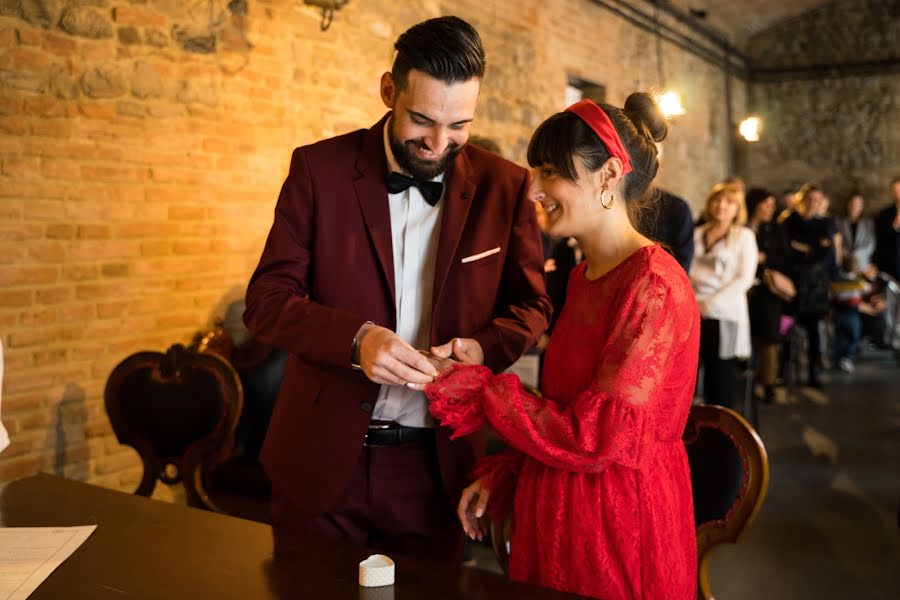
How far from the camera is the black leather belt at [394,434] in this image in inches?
88.3

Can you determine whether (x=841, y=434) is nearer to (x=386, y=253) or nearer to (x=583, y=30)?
(x=583, y=30)

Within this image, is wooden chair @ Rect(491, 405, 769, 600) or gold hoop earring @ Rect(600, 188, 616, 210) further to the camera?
wooden chair @ Rect(491, 405, 769, 600)

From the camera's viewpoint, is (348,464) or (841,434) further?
(841,434)

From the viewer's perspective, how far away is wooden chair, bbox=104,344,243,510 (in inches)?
130

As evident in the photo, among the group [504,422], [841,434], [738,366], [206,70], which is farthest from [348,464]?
[841,434]

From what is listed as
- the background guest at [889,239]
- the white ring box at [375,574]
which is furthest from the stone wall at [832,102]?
the white ring box at [375,574]

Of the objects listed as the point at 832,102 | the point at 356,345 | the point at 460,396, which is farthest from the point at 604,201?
→ the point at 832,102

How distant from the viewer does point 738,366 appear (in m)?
6.34

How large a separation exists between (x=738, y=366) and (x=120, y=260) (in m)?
4.21

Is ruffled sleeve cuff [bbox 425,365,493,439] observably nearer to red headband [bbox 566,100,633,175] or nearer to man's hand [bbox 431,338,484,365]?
man's hand [bbox 431,338,484,365]

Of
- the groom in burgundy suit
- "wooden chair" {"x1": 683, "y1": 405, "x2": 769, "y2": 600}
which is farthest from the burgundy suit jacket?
"wooden chair" {"x1": 683, "y1": 405, "x2": 769, "y2": 600}

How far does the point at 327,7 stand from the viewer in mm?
5207

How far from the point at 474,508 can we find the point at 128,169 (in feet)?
8.76

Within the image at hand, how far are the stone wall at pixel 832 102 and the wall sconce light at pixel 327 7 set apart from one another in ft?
36.9
